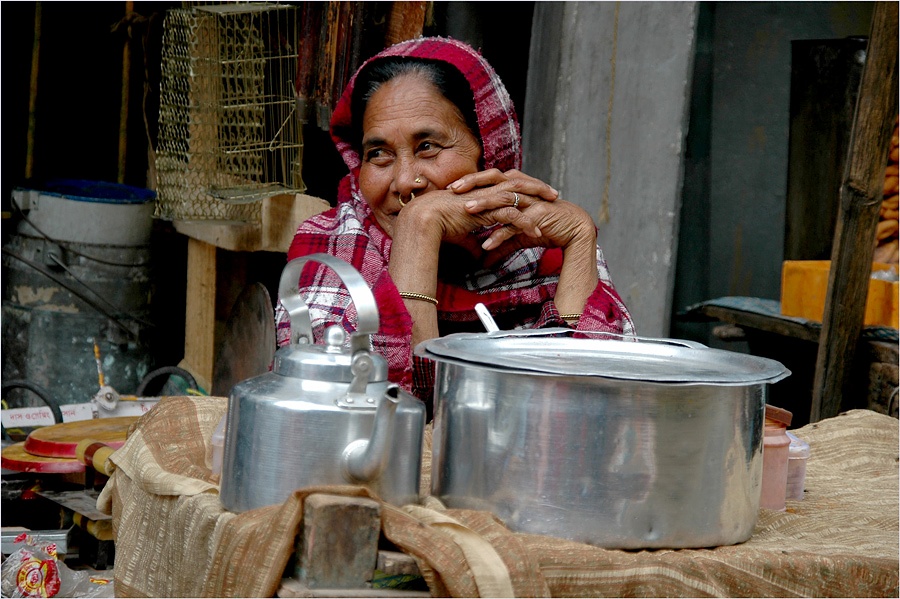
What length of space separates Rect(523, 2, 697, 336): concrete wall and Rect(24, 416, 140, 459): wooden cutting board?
5.51ft

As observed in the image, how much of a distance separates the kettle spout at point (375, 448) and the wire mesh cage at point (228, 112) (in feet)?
8.58

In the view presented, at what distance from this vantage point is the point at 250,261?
5.00 metres

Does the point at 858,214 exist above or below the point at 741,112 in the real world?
below

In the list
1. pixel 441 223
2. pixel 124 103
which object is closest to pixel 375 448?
pixel 441 223

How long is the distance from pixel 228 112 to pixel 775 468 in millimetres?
3087

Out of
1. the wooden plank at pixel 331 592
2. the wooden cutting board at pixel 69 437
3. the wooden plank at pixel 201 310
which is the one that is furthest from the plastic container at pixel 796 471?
the wooden plank at pixel 201 310

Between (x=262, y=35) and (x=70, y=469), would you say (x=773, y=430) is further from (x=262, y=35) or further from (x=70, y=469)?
(x=262, y=35)

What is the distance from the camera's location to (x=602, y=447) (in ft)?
3.77

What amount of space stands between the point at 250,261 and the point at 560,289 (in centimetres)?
305

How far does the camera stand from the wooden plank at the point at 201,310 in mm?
4914

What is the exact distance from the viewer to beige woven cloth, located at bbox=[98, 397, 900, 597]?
110cm

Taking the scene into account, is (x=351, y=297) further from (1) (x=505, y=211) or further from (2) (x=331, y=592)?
(1) (x=505, y=211)

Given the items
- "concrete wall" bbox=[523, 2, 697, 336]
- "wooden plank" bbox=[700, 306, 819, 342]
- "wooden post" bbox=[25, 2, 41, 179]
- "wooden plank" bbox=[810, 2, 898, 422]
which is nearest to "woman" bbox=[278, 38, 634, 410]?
"concrete wall" bbox=[523, 2, 697, 336]

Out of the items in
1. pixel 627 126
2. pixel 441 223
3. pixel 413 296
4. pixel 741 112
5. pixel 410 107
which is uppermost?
pixel 741 112
